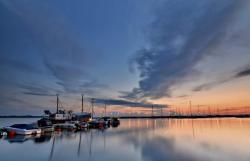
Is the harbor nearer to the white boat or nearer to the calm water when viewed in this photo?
the white boat

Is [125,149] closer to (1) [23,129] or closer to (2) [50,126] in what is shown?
(1) [23,129]

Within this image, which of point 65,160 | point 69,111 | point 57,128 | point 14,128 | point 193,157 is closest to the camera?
point 65,160

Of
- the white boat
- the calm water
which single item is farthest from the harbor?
the calm water

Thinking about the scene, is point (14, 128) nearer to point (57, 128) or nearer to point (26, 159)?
point (57, 128)

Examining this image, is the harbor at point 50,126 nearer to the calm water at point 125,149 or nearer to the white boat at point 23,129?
the white boat at point 23,129

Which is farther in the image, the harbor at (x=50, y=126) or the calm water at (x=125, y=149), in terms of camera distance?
the harbor at (x=50, y=126)

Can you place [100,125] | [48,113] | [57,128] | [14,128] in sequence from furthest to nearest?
[48,113] → [100,125] → [57,128] → [14,128]

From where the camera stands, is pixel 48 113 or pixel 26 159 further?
pixel 48 113

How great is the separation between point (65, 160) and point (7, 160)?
591cm

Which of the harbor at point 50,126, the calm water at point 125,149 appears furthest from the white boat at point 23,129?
the calm water at point 125,149

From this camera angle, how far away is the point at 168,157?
72.0ft

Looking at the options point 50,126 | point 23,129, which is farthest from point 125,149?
point 50,126

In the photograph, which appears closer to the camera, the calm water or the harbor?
the calm water

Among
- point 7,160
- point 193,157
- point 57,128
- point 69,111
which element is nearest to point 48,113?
point 69,111
